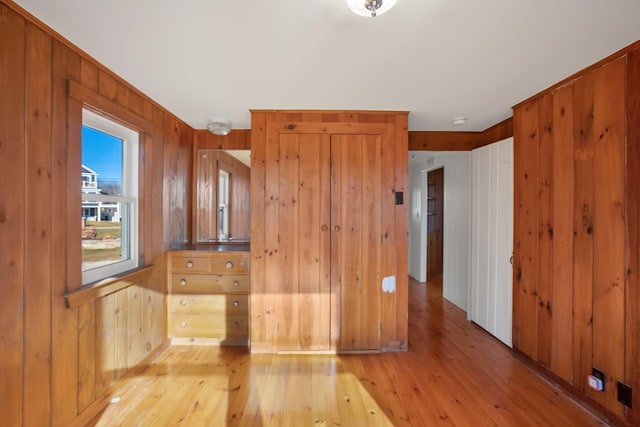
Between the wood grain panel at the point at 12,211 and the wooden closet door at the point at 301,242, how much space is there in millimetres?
1582

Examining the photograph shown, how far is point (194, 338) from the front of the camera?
2.74m

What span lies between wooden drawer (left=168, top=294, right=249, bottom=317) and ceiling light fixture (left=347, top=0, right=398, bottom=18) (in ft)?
8.13

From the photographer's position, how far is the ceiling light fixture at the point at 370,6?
1.18m

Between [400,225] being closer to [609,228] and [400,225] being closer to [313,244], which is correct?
[313,244]

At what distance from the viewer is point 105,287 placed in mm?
1857

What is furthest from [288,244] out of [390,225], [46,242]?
[46,242]

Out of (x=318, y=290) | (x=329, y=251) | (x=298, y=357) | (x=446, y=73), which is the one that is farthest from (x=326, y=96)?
(x=298, y=357)

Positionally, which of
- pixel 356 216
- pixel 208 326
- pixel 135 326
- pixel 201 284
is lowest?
pixel 208 326

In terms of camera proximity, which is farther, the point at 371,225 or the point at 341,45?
the point at 371,225

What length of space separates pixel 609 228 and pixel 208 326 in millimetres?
3257

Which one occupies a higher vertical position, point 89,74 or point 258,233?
point 89,74

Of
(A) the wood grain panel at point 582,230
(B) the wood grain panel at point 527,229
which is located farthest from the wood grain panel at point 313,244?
(A) the wood grain panel at point 582,230

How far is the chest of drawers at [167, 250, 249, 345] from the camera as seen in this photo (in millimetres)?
2732

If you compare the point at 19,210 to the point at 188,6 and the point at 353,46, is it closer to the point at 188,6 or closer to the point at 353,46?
the point at 188,6
